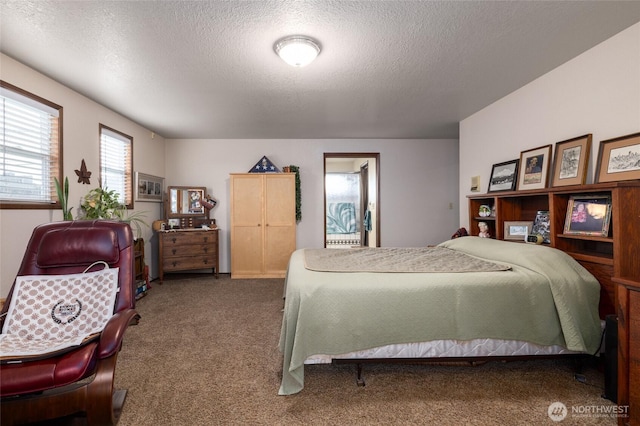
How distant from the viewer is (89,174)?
326 centimetres

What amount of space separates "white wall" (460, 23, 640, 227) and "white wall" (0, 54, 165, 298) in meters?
4.70

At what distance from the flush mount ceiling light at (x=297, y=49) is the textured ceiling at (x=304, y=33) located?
60mm

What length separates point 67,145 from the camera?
9.79 feet

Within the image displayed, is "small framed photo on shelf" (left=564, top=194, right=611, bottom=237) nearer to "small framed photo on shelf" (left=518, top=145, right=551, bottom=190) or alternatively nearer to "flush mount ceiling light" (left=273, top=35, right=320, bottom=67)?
"small framed photo on shelf" (left=518, top=145, right=551, bottom=190)

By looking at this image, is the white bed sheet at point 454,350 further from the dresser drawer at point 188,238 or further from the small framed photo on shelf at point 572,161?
the dresser drawer at point 188,238

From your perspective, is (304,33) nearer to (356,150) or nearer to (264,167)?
(264,167)

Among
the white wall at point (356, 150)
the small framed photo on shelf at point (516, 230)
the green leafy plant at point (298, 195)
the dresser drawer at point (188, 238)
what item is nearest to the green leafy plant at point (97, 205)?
the dresser drawer at point (188, 238)

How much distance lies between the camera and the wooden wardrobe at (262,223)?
15.7 ft

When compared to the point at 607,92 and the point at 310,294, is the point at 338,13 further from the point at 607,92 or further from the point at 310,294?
the point at 607,92

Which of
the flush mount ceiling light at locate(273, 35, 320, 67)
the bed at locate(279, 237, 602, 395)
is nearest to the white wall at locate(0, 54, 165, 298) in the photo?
the flush mount ceiling light at locate(273, 35, 320, 67)

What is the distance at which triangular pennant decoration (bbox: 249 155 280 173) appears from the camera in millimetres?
4961

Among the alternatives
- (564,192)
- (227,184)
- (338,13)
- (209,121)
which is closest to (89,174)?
(209,121)

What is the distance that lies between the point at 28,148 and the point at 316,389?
10.5 feet

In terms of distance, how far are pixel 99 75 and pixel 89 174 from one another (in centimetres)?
116
